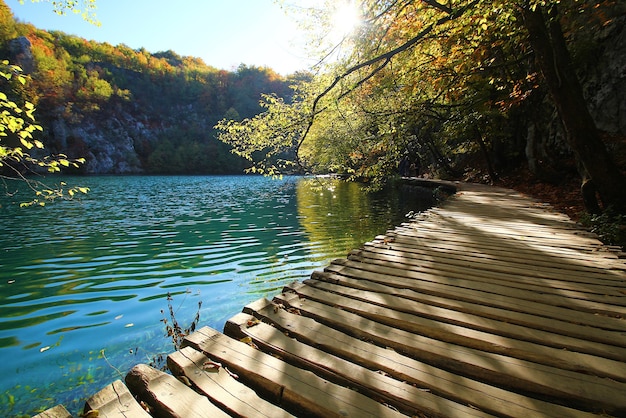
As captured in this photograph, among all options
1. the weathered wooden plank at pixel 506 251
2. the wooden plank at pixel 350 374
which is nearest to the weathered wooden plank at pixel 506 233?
the weathered wooden plank at pixel 506 251

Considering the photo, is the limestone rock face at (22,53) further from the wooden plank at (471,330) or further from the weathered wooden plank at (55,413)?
the wooden plank at (471,330)

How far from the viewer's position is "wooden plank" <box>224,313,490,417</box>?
159 cm

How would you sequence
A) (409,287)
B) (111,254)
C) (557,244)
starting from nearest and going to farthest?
(409,287)
(557,244)
(111,254)

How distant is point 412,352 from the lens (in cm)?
210

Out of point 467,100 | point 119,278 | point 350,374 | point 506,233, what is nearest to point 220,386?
point 350,374

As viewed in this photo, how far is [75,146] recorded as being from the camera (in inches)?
2672

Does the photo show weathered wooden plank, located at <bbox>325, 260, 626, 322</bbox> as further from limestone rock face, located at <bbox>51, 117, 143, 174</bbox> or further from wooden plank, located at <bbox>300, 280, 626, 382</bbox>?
limestone rock face, located at <bbox>51, 117, 143, 174</bbox>

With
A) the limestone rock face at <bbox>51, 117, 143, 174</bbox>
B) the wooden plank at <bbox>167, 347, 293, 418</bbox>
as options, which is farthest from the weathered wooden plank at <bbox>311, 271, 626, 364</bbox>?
the limestone rock face at <bbox>51, 117, 143, 174</bbox>

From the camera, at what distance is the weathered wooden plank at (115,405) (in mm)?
1562

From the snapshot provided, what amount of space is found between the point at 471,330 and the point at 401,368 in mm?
792

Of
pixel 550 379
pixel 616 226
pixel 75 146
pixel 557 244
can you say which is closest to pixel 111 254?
pixel 550 379

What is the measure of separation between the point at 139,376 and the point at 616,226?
7305mm

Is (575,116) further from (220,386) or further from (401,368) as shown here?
(220,386)

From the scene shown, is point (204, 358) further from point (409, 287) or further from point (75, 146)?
point (75, 146)
